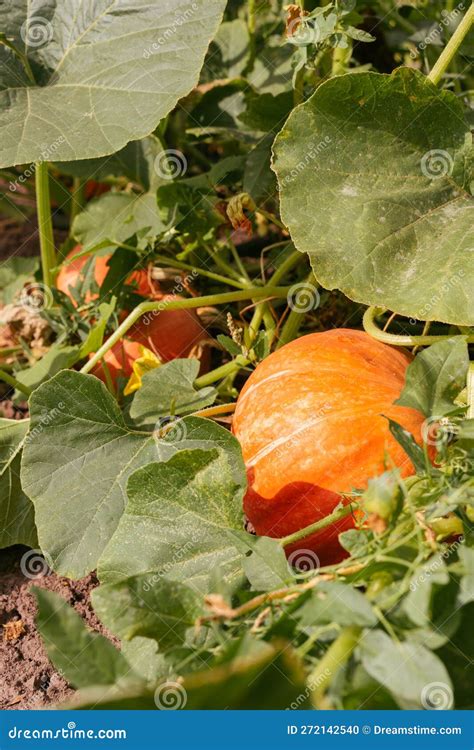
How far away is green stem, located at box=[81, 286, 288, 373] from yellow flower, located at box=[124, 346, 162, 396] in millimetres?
77

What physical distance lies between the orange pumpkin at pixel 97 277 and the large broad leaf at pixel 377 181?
0.67 metres

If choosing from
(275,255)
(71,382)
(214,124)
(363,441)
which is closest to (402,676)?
(363,441)

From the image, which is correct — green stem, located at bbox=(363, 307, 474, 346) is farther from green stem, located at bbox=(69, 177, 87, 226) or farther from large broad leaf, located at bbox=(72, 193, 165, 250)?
green stem, located at bbox=(69, 177, 87, 226)

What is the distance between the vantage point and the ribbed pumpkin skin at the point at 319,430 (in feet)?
4.98

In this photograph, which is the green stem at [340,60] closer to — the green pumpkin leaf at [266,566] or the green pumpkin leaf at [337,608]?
the green pumpkin leaf at [266,566]

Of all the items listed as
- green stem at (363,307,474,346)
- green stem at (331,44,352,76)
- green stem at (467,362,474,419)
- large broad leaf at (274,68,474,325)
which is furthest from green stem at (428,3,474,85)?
green stem at (467,362,474,419)

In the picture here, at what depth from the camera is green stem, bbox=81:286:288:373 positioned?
1.81m

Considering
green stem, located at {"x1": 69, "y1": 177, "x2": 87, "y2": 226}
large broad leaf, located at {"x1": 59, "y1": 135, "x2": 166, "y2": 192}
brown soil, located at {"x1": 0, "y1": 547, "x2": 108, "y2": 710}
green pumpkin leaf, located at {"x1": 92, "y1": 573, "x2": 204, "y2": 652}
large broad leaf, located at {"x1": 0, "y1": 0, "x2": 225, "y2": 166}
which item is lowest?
brown soil, located at {"x1": 0, "y1": 547, "x2": 108, "y2": 710}

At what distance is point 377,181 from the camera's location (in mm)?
1546

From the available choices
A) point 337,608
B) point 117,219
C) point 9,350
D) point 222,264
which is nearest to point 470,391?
point 337,608

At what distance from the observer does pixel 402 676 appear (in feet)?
3.03
